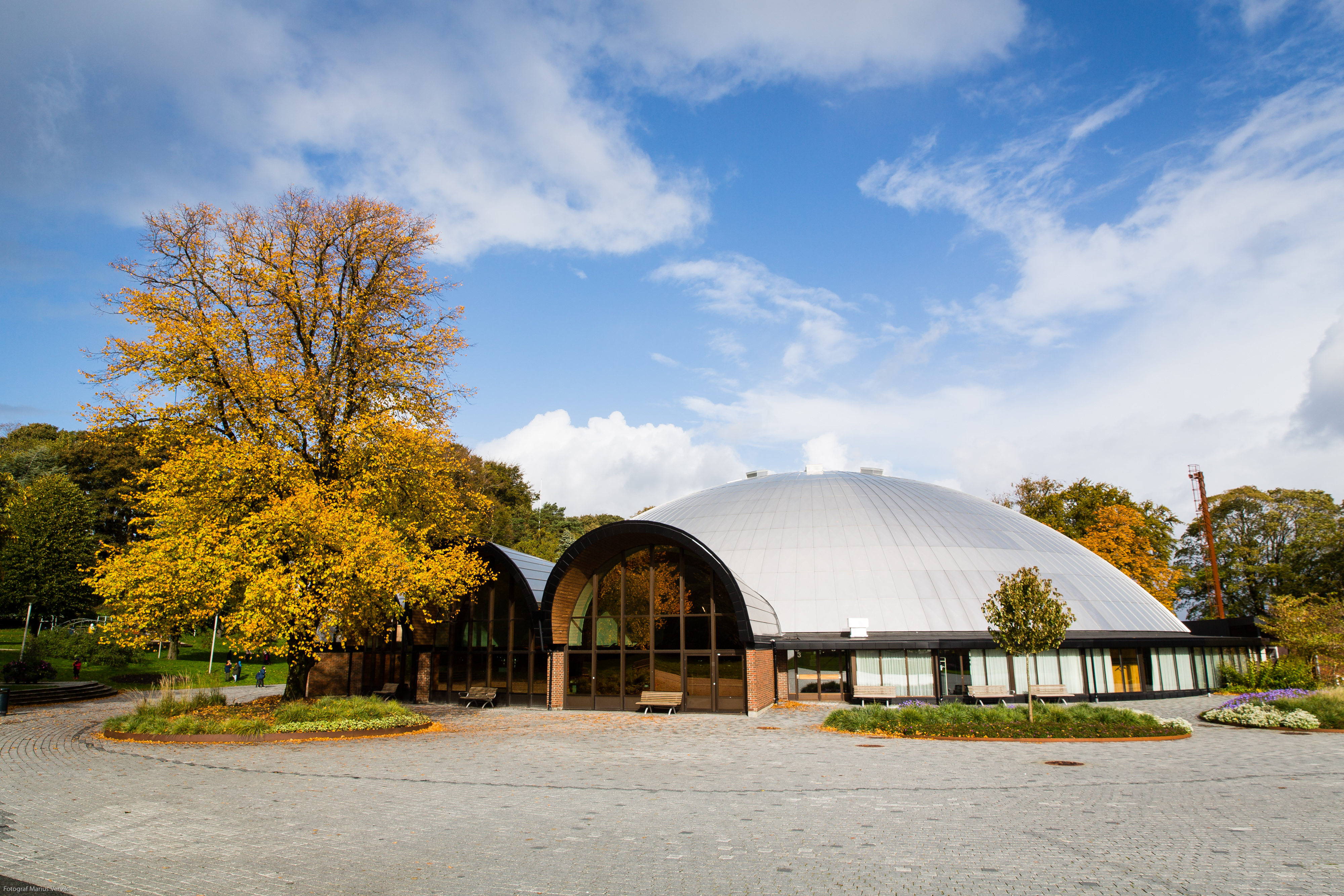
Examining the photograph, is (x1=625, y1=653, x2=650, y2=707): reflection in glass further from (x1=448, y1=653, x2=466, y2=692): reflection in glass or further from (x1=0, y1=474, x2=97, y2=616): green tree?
(x1=0, y1=474, x2=97, y2=616): green tree

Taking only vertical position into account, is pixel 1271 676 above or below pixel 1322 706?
below

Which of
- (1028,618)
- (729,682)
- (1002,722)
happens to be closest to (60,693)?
(729,682)

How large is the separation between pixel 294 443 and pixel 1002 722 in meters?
21.3

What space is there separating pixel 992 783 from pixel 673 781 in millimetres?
5452

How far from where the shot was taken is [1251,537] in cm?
6384

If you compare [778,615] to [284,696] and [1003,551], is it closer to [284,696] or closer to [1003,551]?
[1003,551]

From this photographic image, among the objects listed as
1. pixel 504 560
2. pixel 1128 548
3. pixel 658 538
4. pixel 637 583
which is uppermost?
pixel 1128 548

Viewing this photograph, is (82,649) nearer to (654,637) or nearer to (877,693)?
(654,637)

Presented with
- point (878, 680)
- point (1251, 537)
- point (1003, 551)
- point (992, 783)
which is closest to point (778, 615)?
point (878, 680)

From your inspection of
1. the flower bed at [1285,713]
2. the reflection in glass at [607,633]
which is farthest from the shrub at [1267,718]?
the reflection in glass at [607,633]

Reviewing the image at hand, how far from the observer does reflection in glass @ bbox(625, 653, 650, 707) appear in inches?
1084

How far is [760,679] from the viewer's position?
26750 mm

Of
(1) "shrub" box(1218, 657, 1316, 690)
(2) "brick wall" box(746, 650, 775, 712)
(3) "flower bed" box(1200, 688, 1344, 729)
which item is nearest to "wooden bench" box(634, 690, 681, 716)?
(2) "brick wall" box(746, 650, 775, 712)

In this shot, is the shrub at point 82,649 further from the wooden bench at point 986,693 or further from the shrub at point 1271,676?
the shrub at point 1271,676
